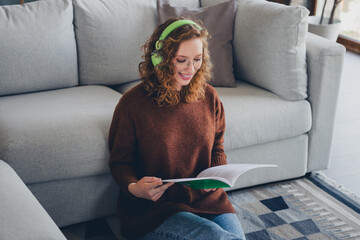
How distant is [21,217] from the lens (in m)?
1.19

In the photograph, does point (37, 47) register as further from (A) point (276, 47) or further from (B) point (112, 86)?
(A) point (276, 47)

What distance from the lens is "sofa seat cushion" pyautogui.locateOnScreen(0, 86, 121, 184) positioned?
170 centimetres

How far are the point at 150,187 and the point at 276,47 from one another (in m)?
1.06

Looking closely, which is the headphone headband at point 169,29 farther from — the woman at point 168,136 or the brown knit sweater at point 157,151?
the brown knit sweater at point 157,151

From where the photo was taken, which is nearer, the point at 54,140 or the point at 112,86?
the point at 54,140

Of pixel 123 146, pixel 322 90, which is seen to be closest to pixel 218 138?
pixel 123 146

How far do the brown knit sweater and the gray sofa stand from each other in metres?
0.26

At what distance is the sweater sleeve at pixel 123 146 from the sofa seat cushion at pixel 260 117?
0.56 metres

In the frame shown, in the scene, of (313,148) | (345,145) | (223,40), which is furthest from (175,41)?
(345,145)

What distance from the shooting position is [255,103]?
6.90 feet

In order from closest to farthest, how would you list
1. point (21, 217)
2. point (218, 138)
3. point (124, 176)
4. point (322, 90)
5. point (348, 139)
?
point (21, 217) → point (124, 176) → point (218, 138) → point (322, 90) → point (348, 139)

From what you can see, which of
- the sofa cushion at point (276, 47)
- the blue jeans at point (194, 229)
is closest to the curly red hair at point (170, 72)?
the blue jeans at point (194, 229)

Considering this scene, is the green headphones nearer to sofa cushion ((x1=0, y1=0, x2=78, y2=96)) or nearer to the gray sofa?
the gray sofa

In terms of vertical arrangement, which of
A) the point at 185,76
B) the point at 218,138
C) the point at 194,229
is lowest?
the point at 194,229
